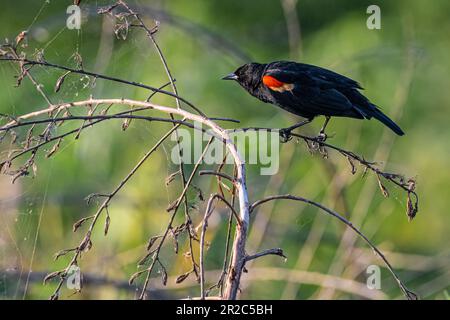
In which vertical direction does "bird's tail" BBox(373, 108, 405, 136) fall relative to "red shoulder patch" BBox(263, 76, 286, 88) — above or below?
below

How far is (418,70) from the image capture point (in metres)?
9.29

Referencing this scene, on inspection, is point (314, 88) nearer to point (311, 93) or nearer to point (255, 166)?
point (311, 93)

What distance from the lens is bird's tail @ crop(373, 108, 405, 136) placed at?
12.0ft

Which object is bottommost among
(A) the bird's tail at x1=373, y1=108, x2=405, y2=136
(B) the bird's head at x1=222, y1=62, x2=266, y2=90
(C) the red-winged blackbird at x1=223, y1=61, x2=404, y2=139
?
(A) the bird's tail at x1=373, y1=108, x2=405, y2=136

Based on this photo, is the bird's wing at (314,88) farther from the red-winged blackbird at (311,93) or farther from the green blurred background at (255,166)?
the green blurred background at (255,166)

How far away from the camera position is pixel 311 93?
3830mm

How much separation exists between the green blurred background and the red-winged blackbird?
12.4 inches

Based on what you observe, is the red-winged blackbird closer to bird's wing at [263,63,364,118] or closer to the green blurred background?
bird's wing at [263,63,364,118]

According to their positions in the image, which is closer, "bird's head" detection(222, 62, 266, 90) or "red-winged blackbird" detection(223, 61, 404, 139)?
"red-winged blackbird" detection(223, 61, 404, 139)

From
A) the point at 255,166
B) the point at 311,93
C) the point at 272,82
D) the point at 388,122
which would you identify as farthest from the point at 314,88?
the point at 255,166

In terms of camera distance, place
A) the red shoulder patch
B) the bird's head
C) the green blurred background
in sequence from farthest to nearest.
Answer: the green blurred background, the bird's head, the red shoulder patch

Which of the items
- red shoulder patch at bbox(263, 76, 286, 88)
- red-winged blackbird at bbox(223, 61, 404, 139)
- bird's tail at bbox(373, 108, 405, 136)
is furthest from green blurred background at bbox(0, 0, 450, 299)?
red shoulder patch at bbox(263, 76, 286, 88)
